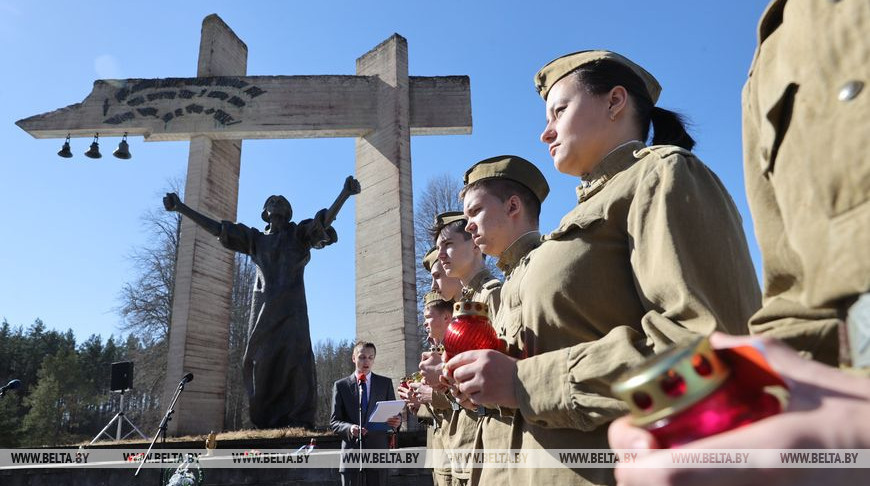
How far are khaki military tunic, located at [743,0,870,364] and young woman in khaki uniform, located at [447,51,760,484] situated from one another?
0.83 feet

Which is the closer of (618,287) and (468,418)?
(618,287)

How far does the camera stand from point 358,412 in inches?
219

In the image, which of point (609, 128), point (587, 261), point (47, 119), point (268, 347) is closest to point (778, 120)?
point (587, 261)

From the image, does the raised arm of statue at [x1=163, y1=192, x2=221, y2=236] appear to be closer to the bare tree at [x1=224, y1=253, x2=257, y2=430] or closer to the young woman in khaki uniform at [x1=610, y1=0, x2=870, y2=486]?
the young woman in khaki uniform at [x1=610, y1=0, x2=870, y2=486]

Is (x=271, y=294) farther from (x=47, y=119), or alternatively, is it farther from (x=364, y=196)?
(x=47, y=119)

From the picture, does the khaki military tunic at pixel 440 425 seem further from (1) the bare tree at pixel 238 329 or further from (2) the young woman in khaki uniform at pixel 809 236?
(1) the bare tree at pixel 238 329

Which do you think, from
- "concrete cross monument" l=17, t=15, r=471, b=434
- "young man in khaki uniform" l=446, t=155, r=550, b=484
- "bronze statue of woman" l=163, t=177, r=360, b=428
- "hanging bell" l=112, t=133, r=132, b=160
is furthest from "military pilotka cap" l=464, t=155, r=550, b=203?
"hanging bell" l=112, t=133, r=132, b=160

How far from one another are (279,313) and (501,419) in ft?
21.2

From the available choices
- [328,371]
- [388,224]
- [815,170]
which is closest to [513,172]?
[815,170]

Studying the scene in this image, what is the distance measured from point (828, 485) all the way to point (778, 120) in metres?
0.45

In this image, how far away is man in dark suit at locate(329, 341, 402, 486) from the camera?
5.12 metres

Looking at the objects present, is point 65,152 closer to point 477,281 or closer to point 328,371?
point 477,281

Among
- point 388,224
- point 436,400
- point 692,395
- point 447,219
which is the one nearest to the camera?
point 692,395

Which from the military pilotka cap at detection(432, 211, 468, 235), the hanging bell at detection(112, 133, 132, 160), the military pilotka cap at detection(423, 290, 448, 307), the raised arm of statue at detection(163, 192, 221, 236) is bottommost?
the military pilotka cap at detection(423, 290, 448, 307)
